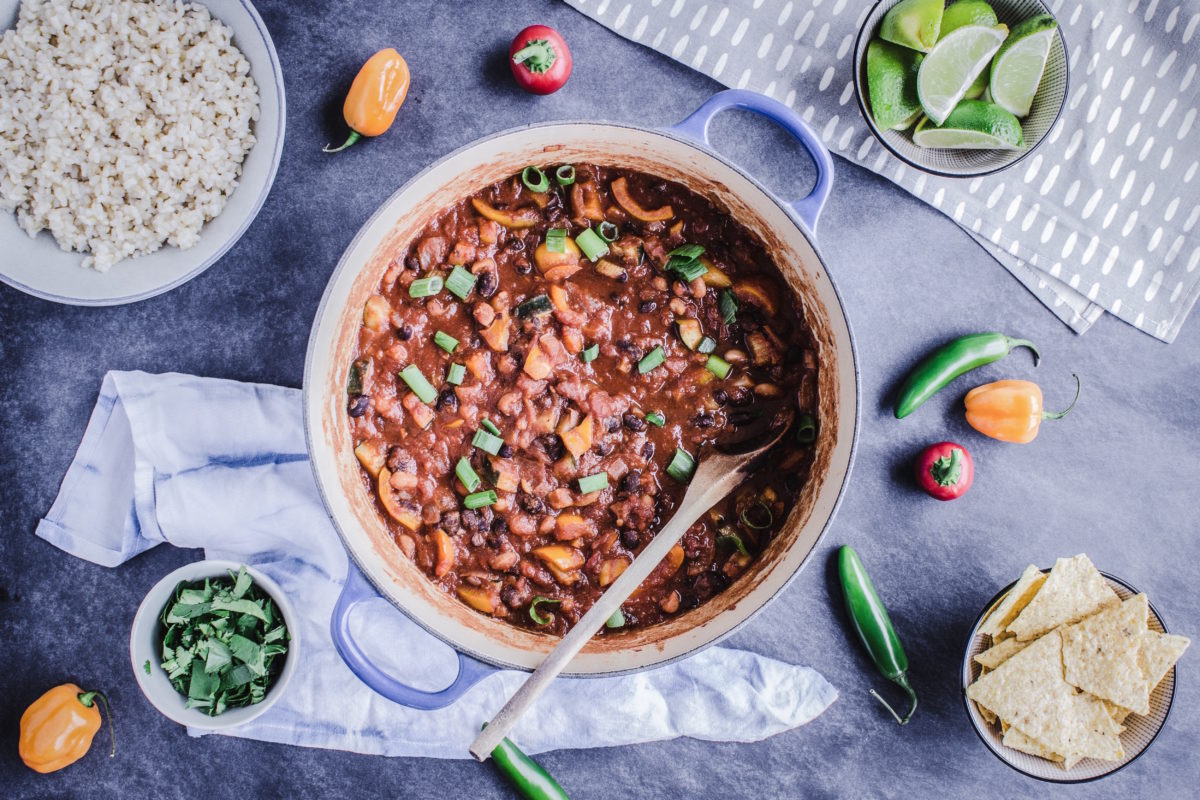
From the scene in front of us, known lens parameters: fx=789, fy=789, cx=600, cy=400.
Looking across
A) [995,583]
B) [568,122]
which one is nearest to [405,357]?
[568,122]

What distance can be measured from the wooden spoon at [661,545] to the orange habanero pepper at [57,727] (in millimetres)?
1634

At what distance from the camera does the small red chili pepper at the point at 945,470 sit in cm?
288

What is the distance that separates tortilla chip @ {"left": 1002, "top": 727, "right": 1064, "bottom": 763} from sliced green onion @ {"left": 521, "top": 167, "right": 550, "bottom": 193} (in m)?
2.53

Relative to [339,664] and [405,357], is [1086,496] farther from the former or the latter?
[339,664]

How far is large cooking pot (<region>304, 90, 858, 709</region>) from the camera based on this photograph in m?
2.43

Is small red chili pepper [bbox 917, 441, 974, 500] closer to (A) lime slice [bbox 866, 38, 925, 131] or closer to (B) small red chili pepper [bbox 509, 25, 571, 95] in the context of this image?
(A) lime slice [bbox 866, 38, 925, 131]

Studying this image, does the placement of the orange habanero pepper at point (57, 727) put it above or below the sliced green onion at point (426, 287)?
below

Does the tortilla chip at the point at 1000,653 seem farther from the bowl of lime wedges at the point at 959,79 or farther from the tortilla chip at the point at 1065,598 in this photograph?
the bowl of lime wedges at the point at 959,79

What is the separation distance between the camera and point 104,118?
268cm

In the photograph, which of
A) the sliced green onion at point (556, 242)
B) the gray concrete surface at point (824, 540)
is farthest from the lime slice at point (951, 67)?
the sliced green onion at point (556, 242)

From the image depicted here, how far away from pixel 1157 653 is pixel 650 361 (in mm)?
2029

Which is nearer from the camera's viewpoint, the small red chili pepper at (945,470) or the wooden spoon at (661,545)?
the wooden spoon at (661,545)

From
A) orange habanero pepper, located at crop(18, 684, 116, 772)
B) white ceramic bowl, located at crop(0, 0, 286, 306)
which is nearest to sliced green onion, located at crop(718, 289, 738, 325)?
white ceramic bowl, located at crop(0, 0, 286, 306)

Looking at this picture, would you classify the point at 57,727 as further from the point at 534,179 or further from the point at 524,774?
the point at 534,179
